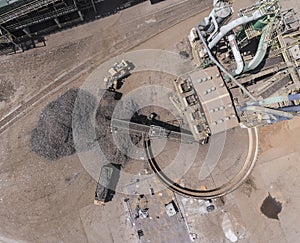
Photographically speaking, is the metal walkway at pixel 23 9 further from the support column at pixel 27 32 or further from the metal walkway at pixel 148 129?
the metal walkway at pixel 148 129

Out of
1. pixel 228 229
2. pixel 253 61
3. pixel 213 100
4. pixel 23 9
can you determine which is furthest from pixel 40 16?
pixel 228 229

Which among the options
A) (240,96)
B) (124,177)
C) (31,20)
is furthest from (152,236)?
(31,20)

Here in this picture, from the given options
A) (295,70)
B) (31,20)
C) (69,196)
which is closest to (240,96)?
(295,70)

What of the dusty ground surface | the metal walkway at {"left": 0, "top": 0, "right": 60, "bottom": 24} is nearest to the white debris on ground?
the dusty ground surface

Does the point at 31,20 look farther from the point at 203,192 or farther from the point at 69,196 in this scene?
the point at 203,192

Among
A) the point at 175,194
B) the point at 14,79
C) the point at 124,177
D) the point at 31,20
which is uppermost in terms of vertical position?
the point at 31,20

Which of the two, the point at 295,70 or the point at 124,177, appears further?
the point at 124,177

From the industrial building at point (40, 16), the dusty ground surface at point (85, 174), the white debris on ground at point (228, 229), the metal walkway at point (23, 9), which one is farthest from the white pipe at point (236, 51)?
the metal walkway at point (23, 9)

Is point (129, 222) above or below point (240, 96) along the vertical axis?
below
